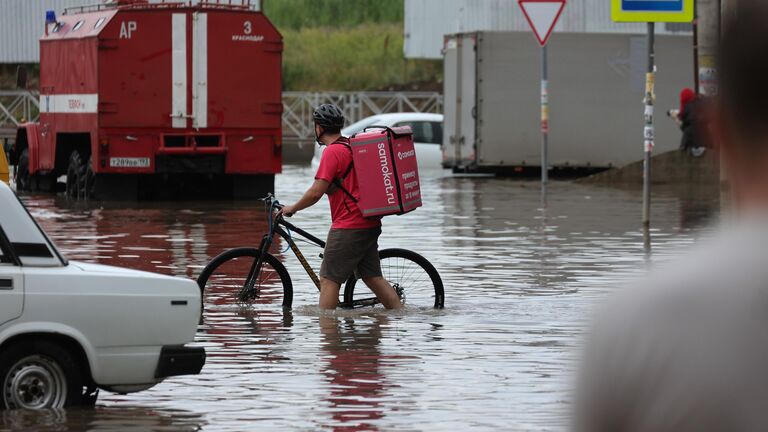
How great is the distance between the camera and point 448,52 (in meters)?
36.2

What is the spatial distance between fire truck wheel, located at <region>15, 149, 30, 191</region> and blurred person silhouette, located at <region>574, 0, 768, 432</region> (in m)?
29.9

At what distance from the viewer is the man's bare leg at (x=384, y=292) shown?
38.1 feet

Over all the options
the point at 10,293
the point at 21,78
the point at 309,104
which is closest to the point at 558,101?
the point at 21,78

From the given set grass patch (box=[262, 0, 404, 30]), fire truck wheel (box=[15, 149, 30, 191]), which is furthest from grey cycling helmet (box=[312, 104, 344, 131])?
grass patch (box=[262, 0, 404, 30])

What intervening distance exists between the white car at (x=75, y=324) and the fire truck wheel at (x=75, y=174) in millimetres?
19995

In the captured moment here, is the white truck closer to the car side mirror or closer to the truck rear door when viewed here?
the truck rear door

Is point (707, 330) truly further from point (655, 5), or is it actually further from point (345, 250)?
point (655, 5)

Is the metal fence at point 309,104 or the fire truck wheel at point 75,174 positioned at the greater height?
the metal fence at point 309,104

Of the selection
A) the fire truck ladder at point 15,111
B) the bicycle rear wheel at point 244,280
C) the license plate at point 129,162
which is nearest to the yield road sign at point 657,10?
the bicycle rear wheel at point 244,280

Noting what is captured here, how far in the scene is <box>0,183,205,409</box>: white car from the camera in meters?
7.32

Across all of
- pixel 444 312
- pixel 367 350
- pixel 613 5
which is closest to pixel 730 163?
pixel 367 350

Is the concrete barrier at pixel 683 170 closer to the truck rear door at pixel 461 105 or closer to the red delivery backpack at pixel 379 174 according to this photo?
the truck rear door at pixel 461 105

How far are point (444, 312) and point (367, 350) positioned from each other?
6.64 feet

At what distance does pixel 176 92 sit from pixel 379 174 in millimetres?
14996
